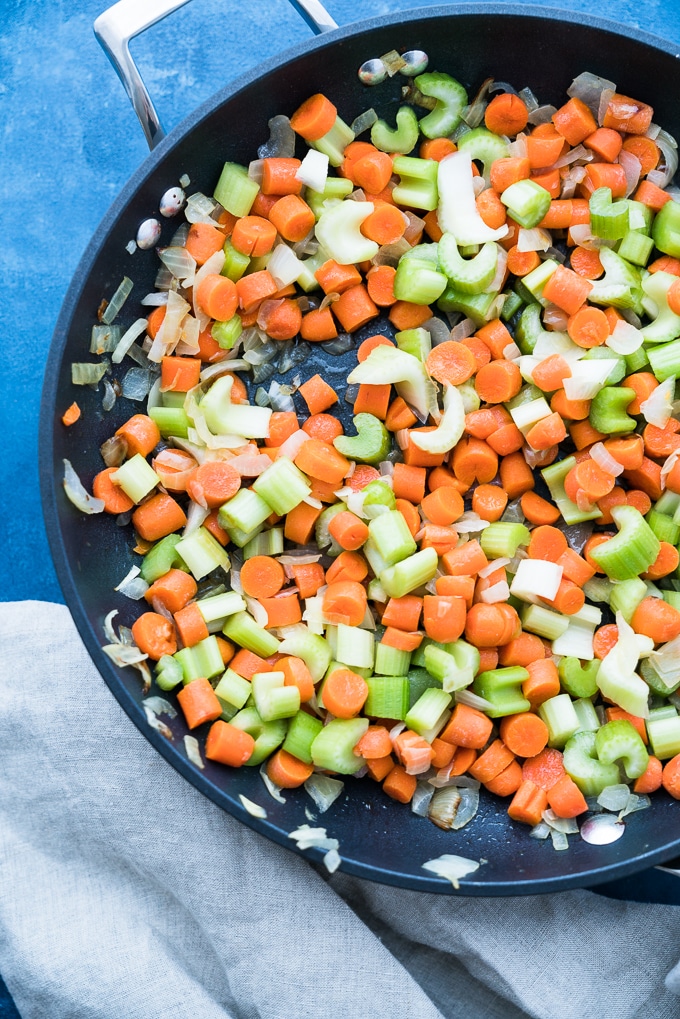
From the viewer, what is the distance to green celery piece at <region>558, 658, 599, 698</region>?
7.41ft

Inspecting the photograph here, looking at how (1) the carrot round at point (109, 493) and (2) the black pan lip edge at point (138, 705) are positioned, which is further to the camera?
(1) the carrot round at point (109, 493)

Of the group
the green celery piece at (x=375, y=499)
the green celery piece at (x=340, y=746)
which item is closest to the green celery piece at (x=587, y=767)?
the green celery piece at (x=340, y=746)

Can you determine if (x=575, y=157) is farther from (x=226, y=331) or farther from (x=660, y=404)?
(x=226, y=331)

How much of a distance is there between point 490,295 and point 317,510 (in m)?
0.66

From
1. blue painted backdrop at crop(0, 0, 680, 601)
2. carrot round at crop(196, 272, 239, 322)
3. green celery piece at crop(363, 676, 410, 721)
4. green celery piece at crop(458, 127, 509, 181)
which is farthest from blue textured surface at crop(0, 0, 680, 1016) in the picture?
green celery piece at crop(363, 676, 410, 721)

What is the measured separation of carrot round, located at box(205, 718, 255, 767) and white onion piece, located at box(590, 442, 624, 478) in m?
Answer: 1.03

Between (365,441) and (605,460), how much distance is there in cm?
57

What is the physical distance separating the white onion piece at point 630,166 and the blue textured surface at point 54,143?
580 millimetres

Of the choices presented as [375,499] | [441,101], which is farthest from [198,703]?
[441,101]

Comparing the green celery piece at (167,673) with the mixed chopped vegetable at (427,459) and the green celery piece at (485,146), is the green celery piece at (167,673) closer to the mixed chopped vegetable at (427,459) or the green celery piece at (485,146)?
the mixed chopped vegetable at (427,459)

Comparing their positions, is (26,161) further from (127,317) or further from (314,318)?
(314,318)

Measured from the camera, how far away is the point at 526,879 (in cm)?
207

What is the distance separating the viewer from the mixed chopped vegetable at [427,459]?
2.19 meters

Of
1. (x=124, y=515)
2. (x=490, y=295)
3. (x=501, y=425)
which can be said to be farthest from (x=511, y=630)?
(x=124, y=515)
